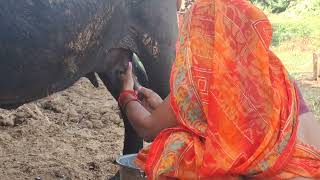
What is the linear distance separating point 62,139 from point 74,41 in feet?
5.03

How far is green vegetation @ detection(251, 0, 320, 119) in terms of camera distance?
772 centimetres

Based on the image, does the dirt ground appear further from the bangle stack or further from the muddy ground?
the bangle stack

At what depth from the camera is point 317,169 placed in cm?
197

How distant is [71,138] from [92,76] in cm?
96

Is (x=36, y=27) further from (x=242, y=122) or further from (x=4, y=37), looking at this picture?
(x=242, y=122)

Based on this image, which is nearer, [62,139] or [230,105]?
[230,105]

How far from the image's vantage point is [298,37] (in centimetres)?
1351

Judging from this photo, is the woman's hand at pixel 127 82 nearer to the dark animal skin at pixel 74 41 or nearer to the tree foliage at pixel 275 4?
the dark animal skin at pixel 74 41

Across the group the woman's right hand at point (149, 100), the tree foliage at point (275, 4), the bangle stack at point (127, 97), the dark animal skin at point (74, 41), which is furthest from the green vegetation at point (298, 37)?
the bangle stack at point (127, 97)

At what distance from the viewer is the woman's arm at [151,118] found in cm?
201

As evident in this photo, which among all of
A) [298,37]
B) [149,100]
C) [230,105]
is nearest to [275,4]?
[298,37]

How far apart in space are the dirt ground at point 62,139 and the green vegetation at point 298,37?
2242 millimetres

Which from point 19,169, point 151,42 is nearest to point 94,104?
point 19,169

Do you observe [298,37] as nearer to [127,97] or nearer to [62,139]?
[62,139]
